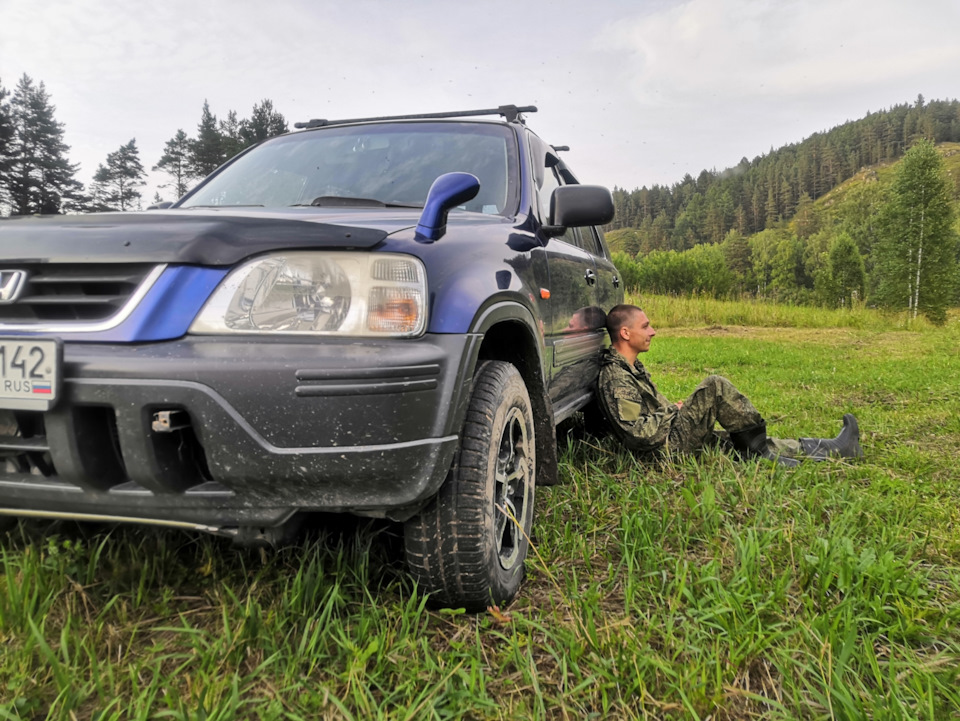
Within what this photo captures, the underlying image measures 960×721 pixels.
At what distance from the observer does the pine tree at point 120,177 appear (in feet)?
159

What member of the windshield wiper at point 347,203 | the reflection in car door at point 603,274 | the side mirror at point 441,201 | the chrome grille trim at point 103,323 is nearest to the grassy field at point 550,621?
the chrome grille trim at point 103,323

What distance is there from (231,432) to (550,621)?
104 cm

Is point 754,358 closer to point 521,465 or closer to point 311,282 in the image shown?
point 521,465

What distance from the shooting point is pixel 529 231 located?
2477mm

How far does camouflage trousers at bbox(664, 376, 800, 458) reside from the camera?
3.25 meters

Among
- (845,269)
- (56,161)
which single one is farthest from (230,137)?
(845,269)

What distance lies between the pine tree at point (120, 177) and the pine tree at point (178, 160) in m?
3.70

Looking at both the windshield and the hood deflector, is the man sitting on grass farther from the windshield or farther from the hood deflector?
the hood deflector

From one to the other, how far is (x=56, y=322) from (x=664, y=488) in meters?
2.36

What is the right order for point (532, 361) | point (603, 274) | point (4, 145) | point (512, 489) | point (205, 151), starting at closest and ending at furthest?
point (512, 489)
point (532, 361)
point (603, 274)
point (4, 145)
point (205, 151)

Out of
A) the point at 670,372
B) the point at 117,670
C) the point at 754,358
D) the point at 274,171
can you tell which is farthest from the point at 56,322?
the point at 754,358

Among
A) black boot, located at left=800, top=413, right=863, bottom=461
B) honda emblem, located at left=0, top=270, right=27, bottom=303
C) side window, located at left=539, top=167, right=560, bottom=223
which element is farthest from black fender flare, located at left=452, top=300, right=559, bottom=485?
black boot, located at left=800, top=413, right=863, bottom=461

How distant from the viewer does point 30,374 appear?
1345 millimetres

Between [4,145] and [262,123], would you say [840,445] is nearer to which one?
[4,145]
